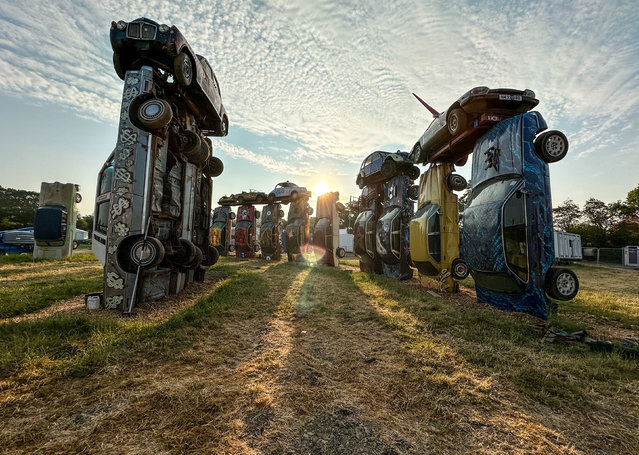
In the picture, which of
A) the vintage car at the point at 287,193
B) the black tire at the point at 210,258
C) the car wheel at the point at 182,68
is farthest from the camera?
the vintage car at the point at 287,193

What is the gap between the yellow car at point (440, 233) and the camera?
302 inches

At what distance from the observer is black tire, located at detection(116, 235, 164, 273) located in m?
5.24

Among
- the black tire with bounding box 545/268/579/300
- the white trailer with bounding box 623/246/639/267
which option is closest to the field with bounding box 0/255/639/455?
the black tire with bounding box 545/268/579/300

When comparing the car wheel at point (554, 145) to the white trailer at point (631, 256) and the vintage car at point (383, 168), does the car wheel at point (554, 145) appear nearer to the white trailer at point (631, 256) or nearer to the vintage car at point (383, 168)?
the vintage car at point (383, 168)

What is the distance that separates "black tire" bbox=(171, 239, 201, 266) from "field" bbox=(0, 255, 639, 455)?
2338mm

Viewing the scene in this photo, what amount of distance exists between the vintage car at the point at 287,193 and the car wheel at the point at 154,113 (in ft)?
43.9

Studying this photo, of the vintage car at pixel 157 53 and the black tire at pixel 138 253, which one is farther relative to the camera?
the vintage car at pixel 157 53

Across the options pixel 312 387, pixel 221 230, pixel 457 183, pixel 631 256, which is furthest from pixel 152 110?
pixel 631 256

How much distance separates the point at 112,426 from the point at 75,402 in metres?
0.59

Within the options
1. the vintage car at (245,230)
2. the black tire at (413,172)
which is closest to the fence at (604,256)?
the black tire at (413,172)

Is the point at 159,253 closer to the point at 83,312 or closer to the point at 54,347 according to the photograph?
the point at 83,312

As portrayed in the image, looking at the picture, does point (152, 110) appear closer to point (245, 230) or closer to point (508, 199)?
point (508, 199)

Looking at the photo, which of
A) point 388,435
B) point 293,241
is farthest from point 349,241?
point 388,435

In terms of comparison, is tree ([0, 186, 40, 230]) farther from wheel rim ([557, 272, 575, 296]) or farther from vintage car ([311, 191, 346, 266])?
wheel rim ([557, 272, 575, 296])
